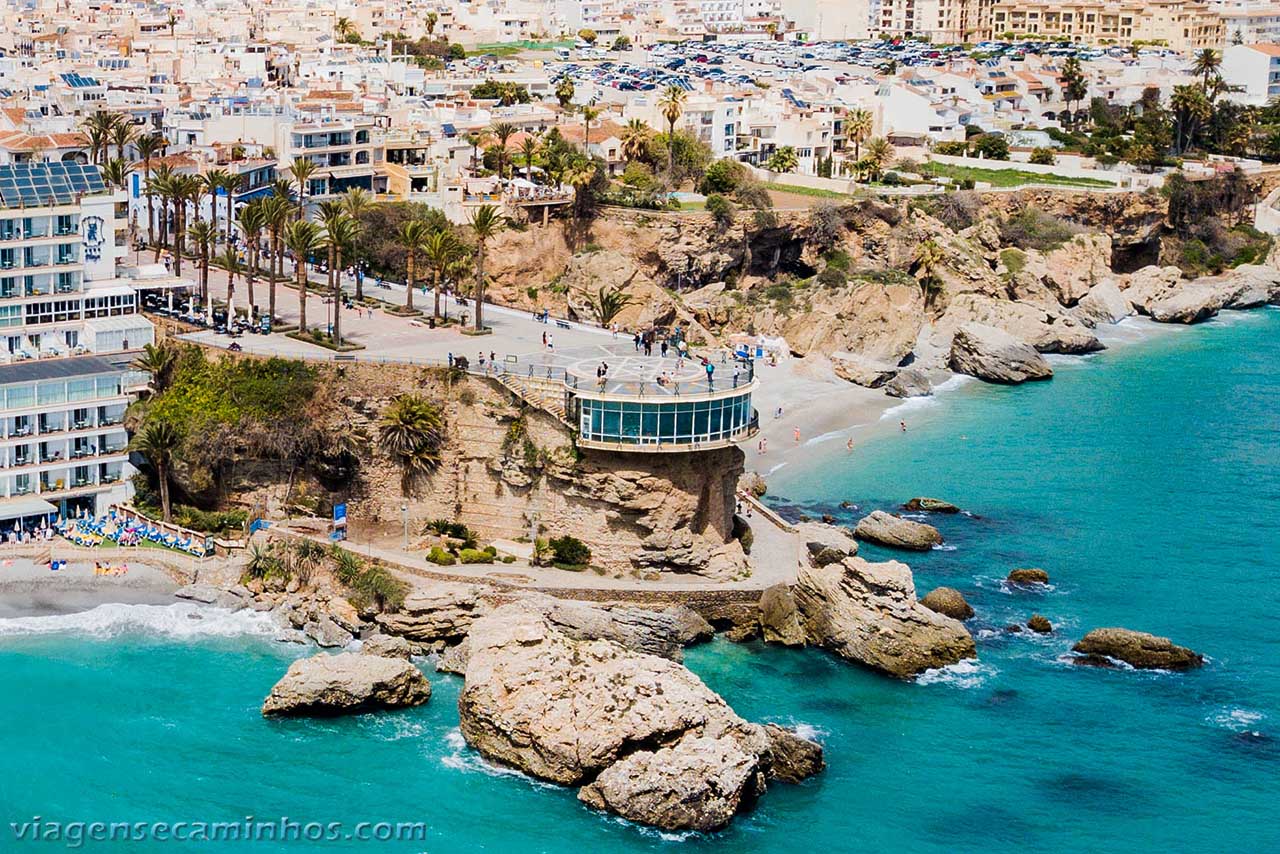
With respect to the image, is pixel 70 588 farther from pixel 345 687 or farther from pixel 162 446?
pixel 345 687

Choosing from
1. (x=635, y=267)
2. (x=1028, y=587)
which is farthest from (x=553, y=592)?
(x=635, y=267)

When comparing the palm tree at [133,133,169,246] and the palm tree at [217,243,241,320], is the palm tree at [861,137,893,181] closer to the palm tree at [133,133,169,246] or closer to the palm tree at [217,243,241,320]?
the palm tree at [133,133,169,246]

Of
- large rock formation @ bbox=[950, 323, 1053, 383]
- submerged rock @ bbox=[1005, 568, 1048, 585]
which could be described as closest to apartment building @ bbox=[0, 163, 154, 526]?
submerged rock @ bbox=[1005, 568, 1048, 585]

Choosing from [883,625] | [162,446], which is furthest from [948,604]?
[162,446]

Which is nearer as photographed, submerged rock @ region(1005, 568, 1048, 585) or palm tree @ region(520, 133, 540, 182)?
submerged rock @ region(1005, 568, 1048, 585)

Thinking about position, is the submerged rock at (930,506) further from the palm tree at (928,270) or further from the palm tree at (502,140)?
the palm tree at (502,140)

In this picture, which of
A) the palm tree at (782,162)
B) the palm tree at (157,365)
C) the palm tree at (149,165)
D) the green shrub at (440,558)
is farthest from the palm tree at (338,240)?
the palm tree at (782,162)
